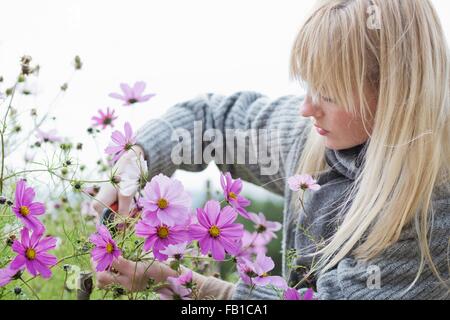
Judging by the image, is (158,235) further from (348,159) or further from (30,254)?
(348,159)

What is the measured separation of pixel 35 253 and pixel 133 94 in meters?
0.27

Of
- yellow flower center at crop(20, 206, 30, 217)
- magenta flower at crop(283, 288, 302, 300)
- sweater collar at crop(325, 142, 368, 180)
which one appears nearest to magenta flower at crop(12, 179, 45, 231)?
yellow flower center at crop(20, 206, 30, 217)

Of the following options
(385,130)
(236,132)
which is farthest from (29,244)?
(236,132)

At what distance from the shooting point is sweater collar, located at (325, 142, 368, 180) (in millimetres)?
842

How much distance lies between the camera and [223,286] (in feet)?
2.46

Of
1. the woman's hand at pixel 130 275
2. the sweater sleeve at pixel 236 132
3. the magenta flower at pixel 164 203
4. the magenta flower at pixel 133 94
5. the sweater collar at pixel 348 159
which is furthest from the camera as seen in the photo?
the sweater sleeve at pixel 236 132

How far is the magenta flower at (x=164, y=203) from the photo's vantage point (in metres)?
0.48

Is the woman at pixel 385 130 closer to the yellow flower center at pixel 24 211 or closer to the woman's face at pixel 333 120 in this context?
the woman's face at pixel 333 120

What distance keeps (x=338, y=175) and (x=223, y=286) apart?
267 millimetres

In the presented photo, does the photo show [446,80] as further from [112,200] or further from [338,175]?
[112,200]

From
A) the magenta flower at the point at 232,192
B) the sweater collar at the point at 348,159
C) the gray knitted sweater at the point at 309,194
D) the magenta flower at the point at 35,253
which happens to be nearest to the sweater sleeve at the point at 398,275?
the gray knitted sweater at the point at 309,194

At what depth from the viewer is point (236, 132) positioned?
3.54ft

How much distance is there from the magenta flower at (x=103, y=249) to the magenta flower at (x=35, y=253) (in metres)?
0.03

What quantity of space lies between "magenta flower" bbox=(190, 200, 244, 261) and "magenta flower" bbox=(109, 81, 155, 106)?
249 millimetres
